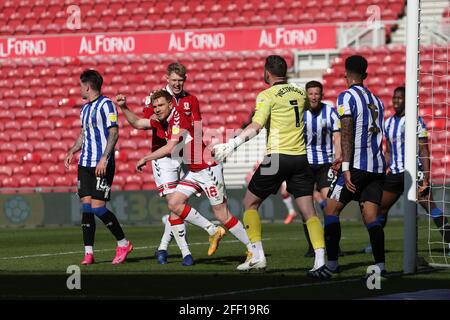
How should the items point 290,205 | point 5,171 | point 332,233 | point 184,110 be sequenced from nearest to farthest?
point 332,233
point 184,110
point 290,205
point 5,171

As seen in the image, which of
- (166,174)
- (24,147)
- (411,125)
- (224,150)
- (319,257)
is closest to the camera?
(224,150)

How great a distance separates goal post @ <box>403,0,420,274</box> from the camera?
35.1 feet

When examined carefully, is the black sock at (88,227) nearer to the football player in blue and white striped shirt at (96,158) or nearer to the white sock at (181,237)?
the football player in blue and white striped shirt at (96,158)

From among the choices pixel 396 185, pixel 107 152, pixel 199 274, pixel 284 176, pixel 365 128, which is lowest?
pixel 199 274

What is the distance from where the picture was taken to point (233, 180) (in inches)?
991

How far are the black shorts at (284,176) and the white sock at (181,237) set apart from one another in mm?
1669

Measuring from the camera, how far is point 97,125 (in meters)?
12.1

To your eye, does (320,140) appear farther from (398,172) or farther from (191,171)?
(191,171)

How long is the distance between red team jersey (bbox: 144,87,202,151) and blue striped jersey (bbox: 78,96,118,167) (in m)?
0.43

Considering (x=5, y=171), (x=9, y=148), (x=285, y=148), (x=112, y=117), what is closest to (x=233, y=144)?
(x=285, y=148)

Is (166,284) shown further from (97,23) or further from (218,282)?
(97,23)

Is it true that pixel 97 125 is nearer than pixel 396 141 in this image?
Yes

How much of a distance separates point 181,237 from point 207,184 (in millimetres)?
695

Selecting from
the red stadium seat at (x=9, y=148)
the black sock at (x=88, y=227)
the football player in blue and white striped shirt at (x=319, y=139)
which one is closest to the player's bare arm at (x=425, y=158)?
the football player in blue and white striped shirt at (x=319, y=139)
